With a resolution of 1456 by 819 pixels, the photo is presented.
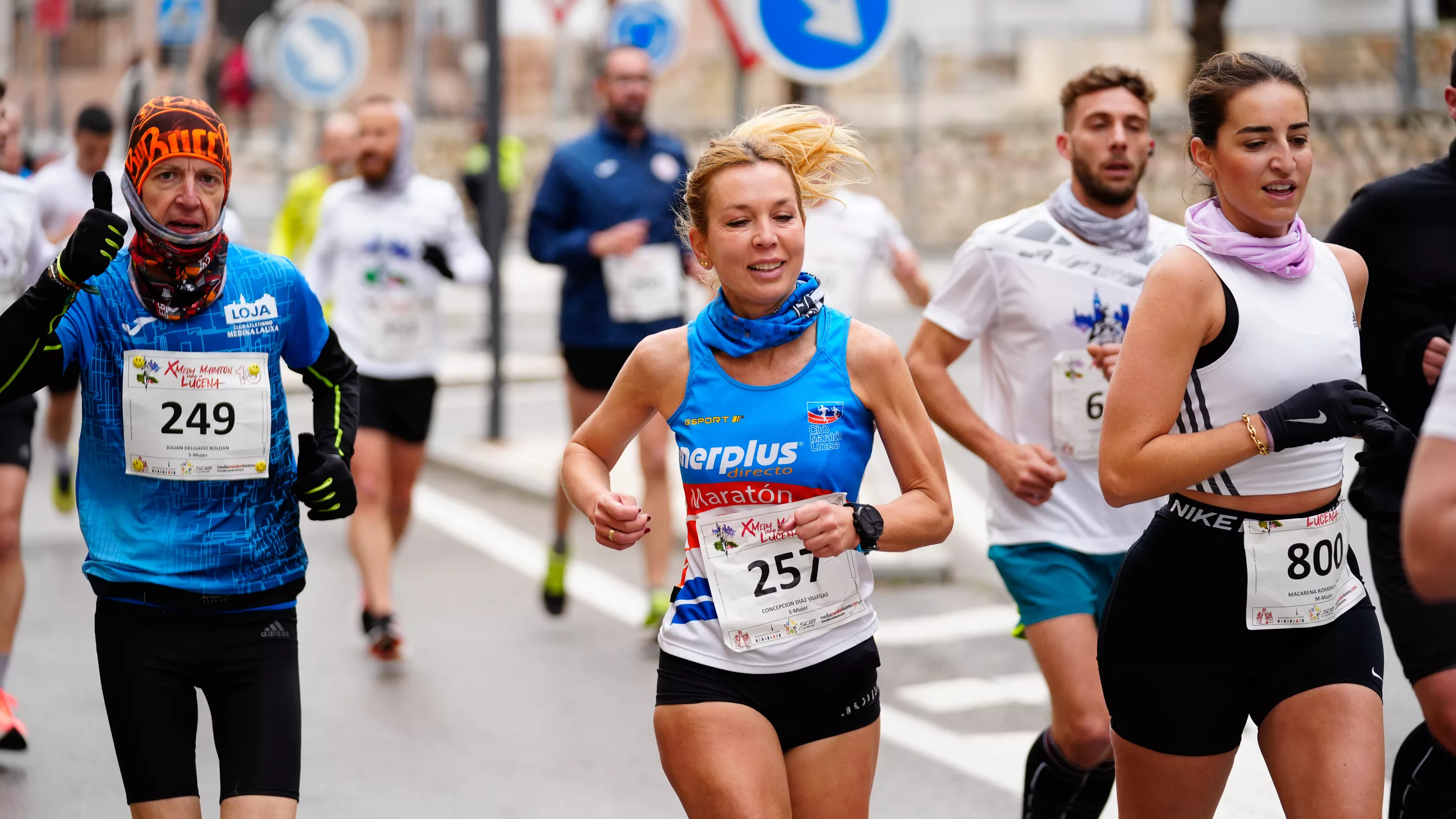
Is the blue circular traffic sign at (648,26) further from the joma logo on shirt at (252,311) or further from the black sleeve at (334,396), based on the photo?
the joma logo on shirt at (252,311)

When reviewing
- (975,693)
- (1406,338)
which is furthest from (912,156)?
(1406,338)

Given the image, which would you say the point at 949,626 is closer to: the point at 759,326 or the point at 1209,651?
the point at 1209,651

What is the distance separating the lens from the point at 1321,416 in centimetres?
347

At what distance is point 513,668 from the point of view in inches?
291

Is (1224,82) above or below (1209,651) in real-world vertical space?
above

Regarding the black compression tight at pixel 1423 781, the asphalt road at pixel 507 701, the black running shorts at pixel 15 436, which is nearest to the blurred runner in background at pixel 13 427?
the black running shorts at pixel 15 436

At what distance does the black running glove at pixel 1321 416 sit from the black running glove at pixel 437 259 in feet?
15.9

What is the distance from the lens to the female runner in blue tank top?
357cm

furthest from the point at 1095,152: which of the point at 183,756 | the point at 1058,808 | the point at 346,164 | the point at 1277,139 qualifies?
the point at 346,164

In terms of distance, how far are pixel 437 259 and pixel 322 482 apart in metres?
3.81

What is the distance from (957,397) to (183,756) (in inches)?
88.6

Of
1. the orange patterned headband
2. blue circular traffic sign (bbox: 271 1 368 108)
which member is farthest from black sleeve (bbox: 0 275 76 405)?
blue circular traffic sign (bbox: 271 1 368 108)

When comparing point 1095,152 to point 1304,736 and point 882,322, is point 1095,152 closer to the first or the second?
point 1304,736

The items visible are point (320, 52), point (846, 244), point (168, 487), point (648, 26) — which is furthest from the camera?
point (648, 26)
